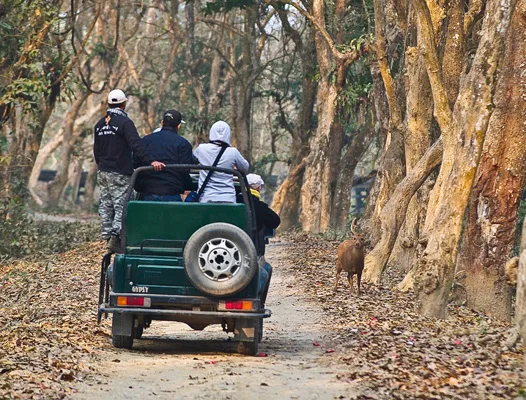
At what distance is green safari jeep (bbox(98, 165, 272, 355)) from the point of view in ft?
32.4

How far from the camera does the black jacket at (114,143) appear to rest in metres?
11.8

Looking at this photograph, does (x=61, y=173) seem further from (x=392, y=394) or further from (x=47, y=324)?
(x=392, y=394)

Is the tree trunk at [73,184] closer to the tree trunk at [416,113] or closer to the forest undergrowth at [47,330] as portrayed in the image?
the tree trunk at [416,113]

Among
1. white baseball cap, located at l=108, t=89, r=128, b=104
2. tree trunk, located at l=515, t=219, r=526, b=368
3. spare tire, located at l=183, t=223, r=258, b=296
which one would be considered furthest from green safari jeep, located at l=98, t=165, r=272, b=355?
tree trunk, located at l=515, t=219, r=526, b=368

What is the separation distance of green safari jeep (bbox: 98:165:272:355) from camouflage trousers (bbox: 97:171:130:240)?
1245 mm

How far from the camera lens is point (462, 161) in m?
13.1

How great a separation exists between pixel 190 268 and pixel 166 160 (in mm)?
1728

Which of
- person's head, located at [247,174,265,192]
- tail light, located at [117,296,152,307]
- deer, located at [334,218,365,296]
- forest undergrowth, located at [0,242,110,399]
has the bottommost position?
forest undergrowth, located at [0,242,110,399]

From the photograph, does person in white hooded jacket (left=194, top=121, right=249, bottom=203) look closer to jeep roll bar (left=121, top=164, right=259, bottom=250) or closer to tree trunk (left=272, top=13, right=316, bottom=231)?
jeep roll bar (left=121, top=164, right=259, bottom=250)

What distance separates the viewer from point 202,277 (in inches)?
390

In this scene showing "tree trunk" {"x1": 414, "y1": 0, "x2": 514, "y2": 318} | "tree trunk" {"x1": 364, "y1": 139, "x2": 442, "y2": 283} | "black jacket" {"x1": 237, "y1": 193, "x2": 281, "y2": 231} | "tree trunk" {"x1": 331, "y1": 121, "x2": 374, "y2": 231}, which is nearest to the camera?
"black jacket" {"x1": 237, "y1": 193, "x2": 281, "y2": 231}

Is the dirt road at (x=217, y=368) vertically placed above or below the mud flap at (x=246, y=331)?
below

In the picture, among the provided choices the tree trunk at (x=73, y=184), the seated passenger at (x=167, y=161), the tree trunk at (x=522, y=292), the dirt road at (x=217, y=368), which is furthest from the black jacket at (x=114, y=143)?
the tree trunk at (x=73, y=184)

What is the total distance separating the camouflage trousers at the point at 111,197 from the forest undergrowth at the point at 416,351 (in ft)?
9.06
